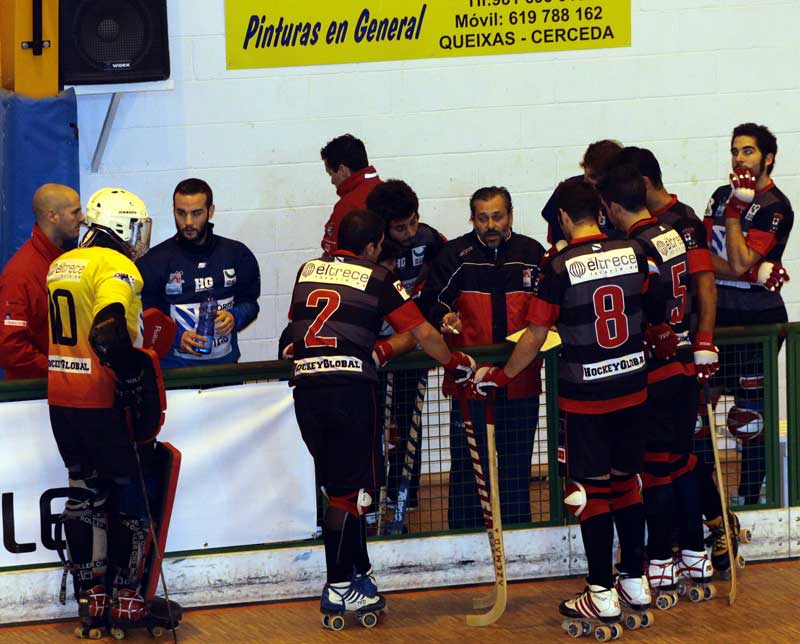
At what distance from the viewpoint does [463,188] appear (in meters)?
8.38

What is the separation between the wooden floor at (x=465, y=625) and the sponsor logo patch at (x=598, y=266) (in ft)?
4.86

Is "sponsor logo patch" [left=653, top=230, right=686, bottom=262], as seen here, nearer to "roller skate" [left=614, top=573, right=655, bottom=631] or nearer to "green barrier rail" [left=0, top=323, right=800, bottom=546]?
"green barrier rail" [left=0, top=323, right=800, bottom=546]

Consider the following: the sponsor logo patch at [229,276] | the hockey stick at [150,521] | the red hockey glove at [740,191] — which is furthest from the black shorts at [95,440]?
the red hockey glove at [740,191]

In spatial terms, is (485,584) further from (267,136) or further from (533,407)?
(267,136)

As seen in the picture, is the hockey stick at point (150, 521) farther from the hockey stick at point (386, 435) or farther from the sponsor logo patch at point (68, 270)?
the hockey stick at point (386, 435)

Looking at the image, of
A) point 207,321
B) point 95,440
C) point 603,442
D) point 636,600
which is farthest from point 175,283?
point 636,600

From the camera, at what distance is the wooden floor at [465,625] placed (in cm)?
565

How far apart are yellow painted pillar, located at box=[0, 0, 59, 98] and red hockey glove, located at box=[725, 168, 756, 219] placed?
3685 mm

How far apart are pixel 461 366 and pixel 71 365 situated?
1606mm

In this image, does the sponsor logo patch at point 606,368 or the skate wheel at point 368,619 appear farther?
the skate wheel at point 368,619

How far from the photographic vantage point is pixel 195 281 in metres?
6.64

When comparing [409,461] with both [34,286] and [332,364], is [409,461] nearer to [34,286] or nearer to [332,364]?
[332,364]

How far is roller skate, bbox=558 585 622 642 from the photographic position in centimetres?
559

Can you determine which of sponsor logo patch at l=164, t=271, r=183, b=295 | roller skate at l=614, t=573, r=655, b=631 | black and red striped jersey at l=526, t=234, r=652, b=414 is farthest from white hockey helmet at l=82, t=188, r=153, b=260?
roller skate at l=614, t=573, r=655, b=631
